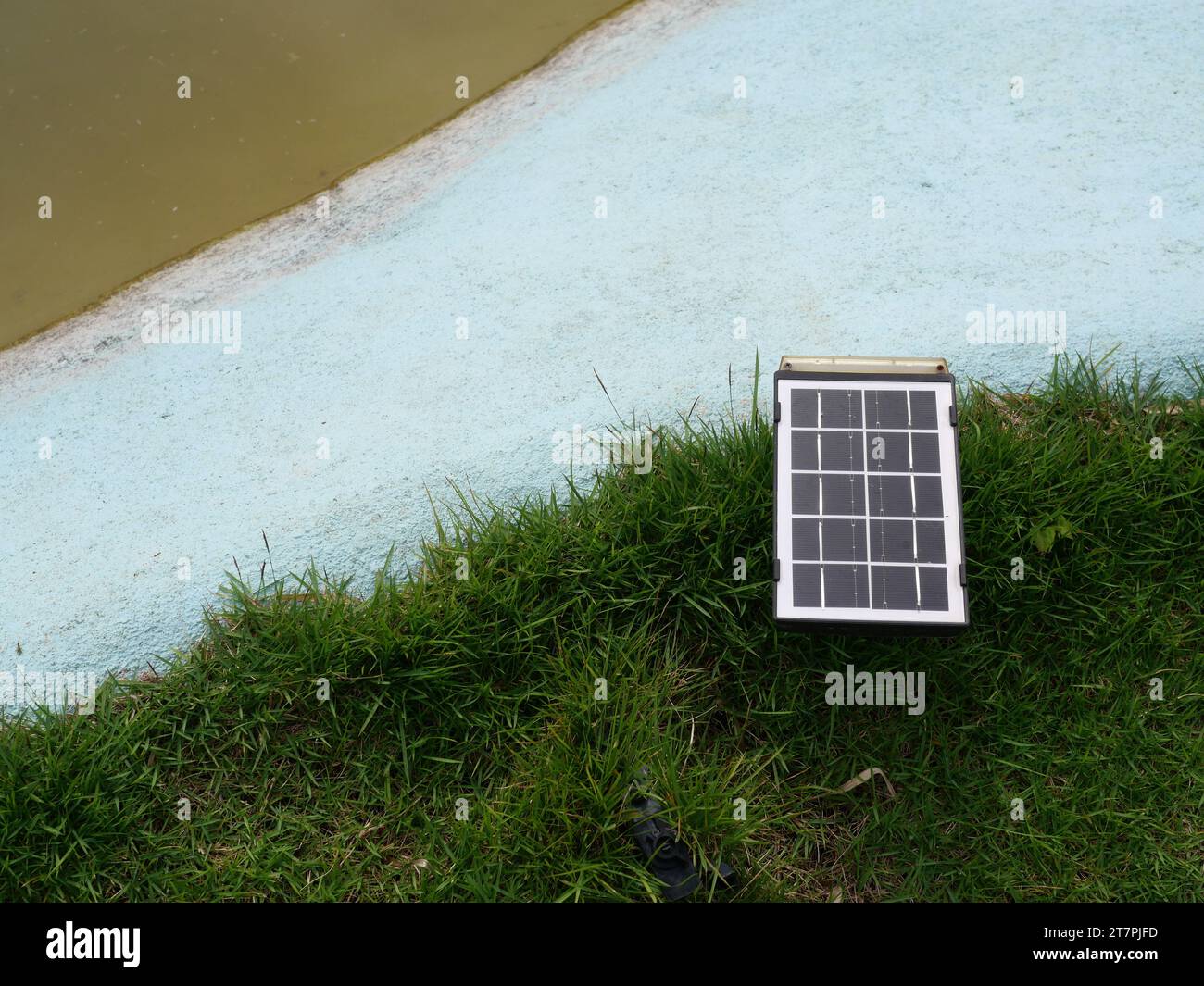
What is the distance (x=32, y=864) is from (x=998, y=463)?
319 centimetres

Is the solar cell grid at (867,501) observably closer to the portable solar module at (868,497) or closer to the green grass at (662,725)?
the portable solar module at (868,497)

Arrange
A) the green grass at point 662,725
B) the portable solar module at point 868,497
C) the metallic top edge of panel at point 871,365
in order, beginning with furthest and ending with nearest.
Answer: the metallic top edge of panel at point 871,365, the green grass at point 662,725, the portable solar module at point 868,497

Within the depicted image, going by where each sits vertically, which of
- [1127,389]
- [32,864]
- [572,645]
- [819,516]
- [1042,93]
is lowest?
[32,864]

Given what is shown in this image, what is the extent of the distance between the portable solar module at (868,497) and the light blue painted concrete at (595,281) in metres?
0.59

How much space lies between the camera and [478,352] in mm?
3768

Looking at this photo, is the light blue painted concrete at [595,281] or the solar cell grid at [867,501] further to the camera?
the light blue painted concrete at [595,281]

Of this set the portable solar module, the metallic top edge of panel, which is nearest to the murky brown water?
the metallic top edge of panel

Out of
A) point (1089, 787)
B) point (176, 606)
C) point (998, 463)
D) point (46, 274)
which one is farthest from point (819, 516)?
point (46, 274)

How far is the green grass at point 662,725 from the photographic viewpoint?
9.83 ft

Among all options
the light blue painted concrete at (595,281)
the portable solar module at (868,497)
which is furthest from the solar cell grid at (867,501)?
the light blue painted concrete at (595,281)

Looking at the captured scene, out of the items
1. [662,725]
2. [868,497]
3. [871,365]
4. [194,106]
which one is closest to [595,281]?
[871,365]

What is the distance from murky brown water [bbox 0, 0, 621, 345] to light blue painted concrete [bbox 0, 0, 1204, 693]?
23 cm

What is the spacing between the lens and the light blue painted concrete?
3529 mm

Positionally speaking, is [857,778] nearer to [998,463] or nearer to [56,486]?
[998,463]
